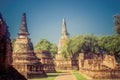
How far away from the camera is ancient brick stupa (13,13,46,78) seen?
2181cm

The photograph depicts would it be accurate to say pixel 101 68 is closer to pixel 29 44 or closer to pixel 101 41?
pixel 29 44

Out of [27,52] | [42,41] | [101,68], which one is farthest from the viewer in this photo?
[42,41]

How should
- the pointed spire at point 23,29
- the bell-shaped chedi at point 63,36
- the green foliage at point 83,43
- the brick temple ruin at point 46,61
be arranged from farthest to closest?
1. the bell-shaped chedi at point 63,36
2. the green foliage at point 83,43
3. the brick temple ruin at point 46,61
4. the pointed spire at point 23,29

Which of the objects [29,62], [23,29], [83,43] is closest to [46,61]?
[83,43]

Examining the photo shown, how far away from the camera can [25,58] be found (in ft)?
75.0

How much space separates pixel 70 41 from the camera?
3759 cm

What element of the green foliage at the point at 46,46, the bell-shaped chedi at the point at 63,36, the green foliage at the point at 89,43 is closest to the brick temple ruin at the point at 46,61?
the green foliage at the point at 89,43

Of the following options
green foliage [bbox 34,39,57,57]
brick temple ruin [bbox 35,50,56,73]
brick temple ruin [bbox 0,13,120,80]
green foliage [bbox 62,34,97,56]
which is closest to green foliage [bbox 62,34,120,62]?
green foliage [bbox 62,34,97,56]

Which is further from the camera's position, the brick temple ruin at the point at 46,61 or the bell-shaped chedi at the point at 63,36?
the bell-shaped chedi at the point at 63,36

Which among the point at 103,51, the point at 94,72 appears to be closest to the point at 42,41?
the point at 103,51

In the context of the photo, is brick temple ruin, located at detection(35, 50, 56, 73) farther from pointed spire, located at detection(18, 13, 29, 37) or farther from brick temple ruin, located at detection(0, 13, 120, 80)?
pointed spire, located at detection(18, 13, 29, 37)

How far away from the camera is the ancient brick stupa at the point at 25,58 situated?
21.8 metres

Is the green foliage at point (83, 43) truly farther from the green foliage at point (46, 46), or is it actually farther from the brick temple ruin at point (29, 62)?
the green foliage at point (46, 46)

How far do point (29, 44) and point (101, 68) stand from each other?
7886 mm
